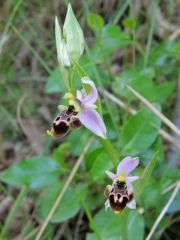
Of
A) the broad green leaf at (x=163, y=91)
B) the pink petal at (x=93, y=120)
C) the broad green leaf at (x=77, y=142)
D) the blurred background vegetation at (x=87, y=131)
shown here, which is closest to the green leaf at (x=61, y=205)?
the blurred background vegetation at (x=87, y=131)

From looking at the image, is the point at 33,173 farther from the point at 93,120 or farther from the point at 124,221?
the point at 93,120

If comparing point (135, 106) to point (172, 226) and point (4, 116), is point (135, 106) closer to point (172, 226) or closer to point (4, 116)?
point (172, 226)

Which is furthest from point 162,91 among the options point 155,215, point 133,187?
point 133,187

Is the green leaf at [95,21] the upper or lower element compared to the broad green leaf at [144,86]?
upper

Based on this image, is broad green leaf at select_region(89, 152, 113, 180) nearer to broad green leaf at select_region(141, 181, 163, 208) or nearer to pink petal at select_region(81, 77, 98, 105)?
broad green leaf at select_region(141, 181, 163, 208)

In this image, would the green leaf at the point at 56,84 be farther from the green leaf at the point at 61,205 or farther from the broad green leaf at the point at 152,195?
the broad green leaf at the point at 152,195

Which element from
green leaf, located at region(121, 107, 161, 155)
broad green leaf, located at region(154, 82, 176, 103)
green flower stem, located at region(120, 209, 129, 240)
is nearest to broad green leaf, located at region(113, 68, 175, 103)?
broad green leaf, located at region(154, 82, 176, 103)
